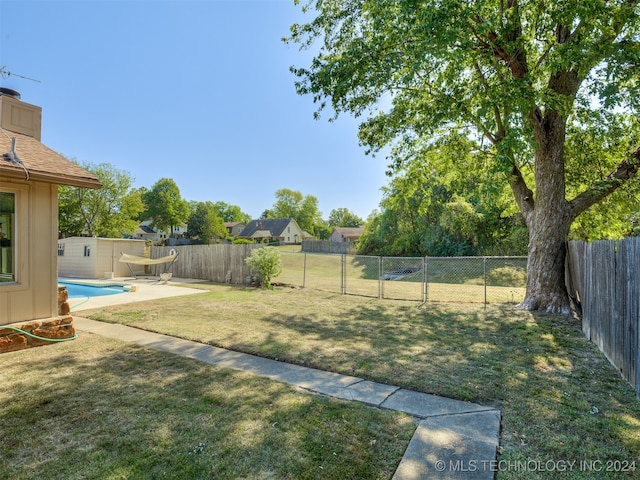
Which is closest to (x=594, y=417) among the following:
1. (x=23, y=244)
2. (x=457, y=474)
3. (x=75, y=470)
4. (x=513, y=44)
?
(x=457, y=474)

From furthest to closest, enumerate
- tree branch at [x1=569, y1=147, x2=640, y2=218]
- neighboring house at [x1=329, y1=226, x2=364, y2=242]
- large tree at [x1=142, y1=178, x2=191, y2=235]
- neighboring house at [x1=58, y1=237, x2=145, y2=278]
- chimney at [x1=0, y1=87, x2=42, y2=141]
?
neighboring house at [x1=329, y1=226, x2=364, y2=242] < large tree at [x1=142, y1=178, x2=191, y2=235] < neighboring house at [x1=58, y1=237, x2=145, y2=278] < tree branch at [x1=569, y1=147, x2=640, y2=218] < chimney at [x1=0, y1=87, x2=42, y2=141]

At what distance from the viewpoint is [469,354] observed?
475cm

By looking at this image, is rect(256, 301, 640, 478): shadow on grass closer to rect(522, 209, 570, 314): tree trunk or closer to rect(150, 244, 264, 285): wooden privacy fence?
rect(522, 209, 570, 314): tree trunk

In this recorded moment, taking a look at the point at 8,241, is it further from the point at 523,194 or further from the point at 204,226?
the point at 204,226

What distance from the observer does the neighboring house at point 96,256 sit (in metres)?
15.7

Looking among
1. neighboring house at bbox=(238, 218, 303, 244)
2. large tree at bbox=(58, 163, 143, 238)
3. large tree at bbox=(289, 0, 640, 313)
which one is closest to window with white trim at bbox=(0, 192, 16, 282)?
large tree at bbox=(289, 0, 640, 313)

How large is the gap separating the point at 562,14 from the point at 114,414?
27.6 ft

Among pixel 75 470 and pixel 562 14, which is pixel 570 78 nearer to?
pixel 562 14

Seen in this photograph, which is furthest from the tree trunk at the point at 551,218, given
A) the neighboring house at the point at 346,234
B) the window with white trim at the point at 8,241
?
the neighboring house at the point at 346,234

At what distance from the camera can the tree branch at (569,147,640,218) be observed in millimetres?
7176

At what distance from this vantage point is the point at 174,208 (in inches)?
1917

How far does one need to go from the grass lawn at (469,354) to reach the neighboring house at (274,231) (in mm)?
45956

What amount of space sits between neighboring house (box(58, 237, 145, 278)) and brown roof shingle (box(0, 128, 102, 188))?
1137 cm

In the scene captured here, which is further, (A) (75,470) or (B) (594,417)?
(B) (594,417)
